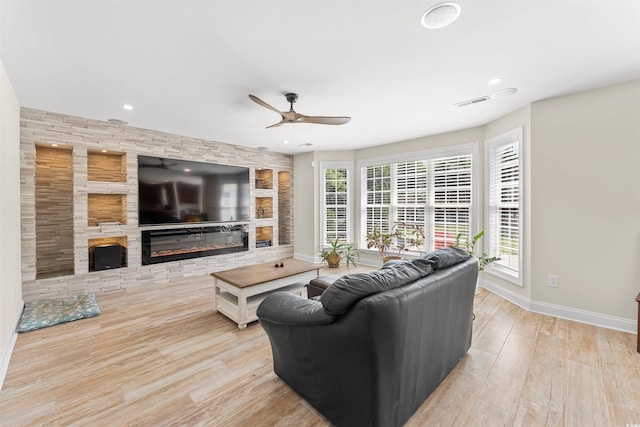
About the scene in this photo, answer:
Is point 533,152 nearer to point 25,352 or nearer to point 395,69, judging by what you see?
point 395,69

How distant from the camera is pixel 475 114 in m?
3.66

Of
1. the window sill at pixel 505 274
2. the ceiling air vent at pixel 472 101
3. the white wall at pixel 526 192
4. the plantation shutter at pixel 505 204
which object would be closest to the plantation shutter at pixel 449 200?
the plantation shutter at pixel 505 204

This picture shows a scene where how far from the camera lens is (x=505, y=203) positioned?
375cm

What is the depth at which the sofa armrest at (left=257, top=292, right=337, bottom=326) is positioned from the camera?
1525 mm

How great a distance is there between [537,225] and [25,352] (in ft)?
Result: 17.9

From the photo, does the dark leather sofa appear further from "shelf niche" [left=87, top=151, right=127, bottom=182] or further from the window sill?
"shelf niche" [left=87, top=151, right=127, bottom=182]

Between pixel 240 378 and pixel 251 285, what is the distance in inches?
37.2

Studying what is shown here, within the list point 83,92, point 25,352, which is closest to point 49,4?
point 83,92

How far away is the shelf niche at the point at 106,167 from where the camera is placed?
425 cm

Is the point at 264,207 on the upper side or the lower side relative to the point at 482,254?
upper

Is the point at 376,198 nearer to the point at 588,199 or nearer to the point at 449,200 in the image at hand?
the point at 449,200

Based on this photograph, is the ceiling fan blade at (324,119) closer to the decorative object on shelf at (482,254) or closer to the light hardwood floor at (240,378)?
the decorative object on shelf at (482,254)

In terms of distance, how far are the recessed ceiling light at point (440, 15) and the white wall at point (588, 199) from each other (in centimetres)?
224

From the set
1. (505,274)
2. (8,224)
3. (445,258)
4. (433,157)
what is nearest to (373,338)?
(445,258)
